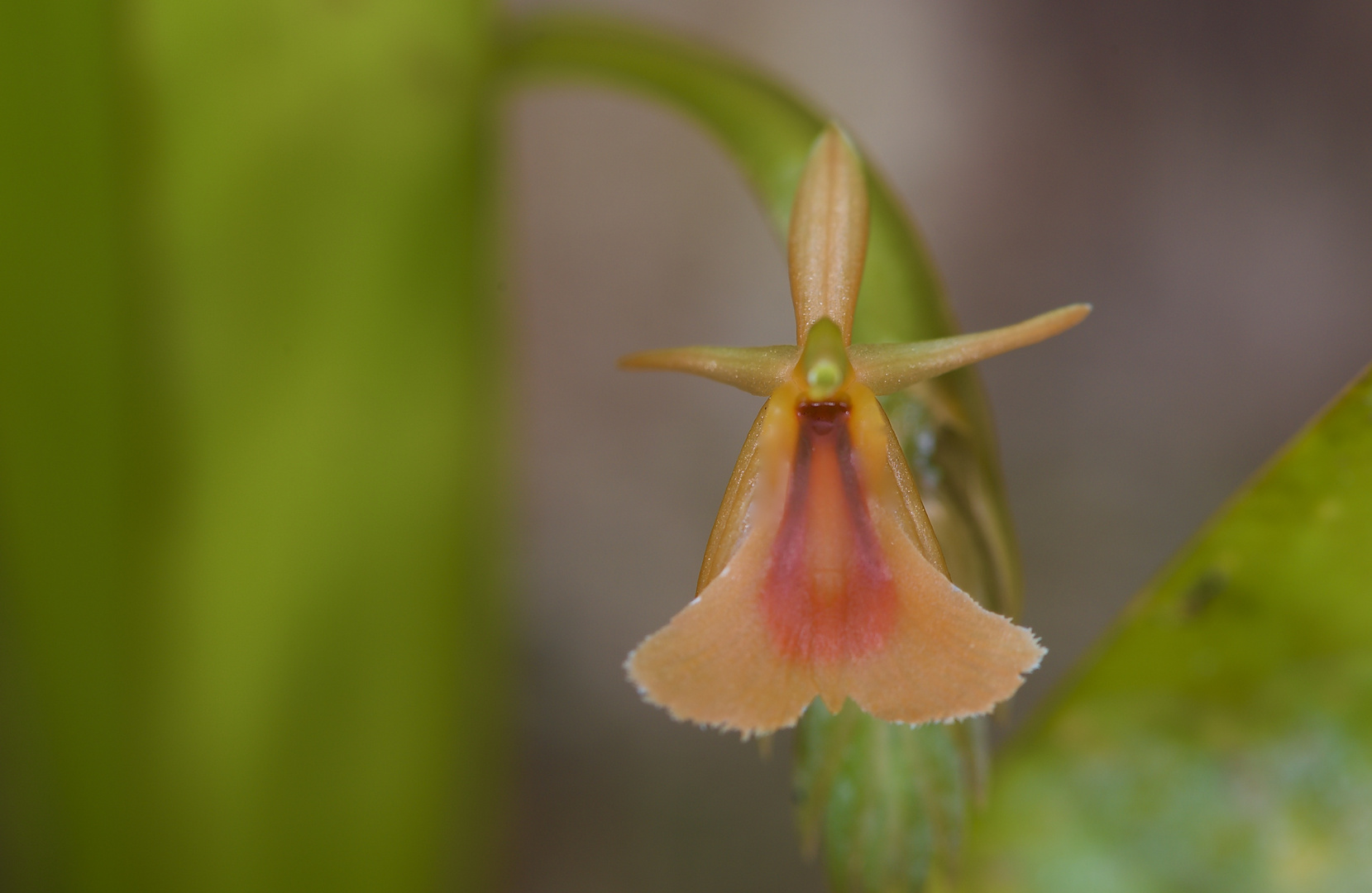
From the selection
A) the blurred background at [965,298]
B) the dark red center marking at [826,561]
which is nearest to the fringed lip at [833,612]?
the dark red center marking at [826,561]

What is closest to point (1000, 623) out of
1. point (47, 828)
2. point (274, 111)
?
point (274, 111)

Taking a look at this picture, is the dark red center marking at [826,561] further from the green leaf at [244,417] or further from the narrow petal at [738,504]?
the green leaf at [244,417]

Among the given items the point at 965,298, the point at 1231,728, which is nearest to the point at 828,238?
the point at 1231,728

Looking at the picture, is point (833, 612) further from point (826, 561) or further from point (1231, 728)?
point (1231, 728)

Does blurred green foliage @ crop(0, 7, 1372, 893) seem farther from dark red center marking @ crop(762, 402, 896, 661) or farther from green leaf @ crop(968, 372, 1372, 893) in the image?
dark red center marking @ crop(762, 402, 896, 661)

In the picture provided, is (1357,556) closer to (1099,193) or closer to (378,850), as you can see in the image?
(378,850)

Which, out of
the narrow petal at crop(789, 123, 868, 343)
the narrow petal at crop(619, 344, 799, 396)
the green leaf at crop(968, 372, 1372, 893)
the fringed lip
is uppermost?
the narrow petal at crop(789, 123, 868, 343)

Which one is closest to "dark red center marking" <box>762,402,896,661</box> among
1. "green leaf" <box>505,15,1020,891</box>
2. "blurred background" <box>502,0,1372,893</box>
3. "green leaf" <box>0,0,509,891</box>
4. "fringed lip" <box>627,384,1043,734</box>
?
"fringed lip" <box>627,384,1043,734</box>
